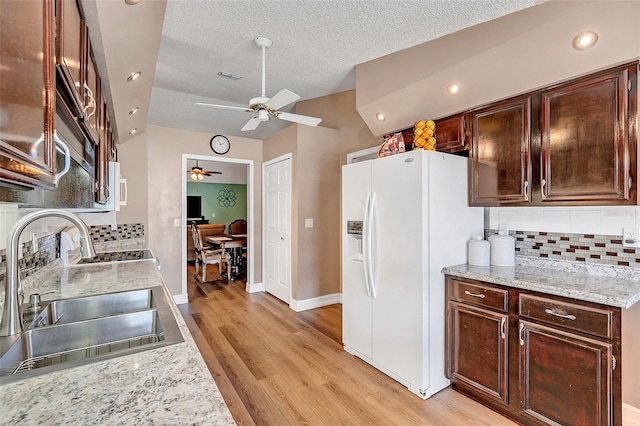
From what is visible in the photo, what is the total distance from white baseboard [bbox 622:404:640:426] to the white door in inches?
132

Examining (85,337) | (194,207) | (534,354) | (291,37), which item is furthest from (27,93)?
(194,207)

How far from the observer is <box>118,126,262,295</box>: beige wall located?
13.8ft

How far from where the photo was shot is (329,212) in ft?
14.5

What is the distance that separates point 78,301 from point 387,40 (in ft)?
9.34

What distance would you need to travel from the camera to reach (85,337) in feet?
3.98

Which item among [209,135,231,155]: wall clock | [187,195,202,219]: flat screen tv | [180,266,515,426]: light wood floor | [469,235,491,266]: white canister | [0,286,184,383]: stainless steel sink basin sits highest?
[209,135,231,155]: wall clock

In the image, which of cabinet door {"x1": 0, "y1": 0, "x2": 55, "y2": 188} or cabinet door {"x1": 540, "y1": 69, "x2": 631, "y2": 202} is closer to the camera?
cabinet door {"x1": 0, "y1": 0, "x2": 55, "y2": 188}

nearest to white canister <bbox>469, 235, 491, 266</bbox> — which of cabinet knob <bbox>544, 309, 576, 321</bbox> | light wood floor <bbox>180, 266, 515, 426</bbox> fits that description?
cabinet knob <bbox>544, 309, 576, 321</bbox>

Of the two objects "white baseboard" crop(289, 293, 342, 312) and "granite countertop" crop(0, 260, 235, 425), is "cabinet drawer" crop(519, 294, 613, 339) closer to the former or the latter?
"granite countertop" crop(0, 260, 235, 425)

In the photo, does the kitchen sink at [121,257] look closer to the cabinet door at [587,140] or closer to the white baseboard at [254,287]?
the white baseboard at [254,287]

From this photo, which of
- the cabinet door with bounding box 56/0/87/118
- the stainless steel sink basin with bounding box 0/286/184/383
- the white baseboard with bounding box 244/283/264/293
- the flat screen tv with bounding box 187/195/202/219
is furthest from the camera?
the flat screen tv with bounding box 187/195/202/219

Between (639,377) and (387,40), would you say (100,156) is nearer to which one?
(387,40)

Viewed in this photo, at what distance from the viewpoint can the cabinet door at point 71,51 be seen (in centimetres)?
84

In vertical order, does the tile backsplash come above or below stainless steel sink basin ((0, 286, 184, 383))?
above
